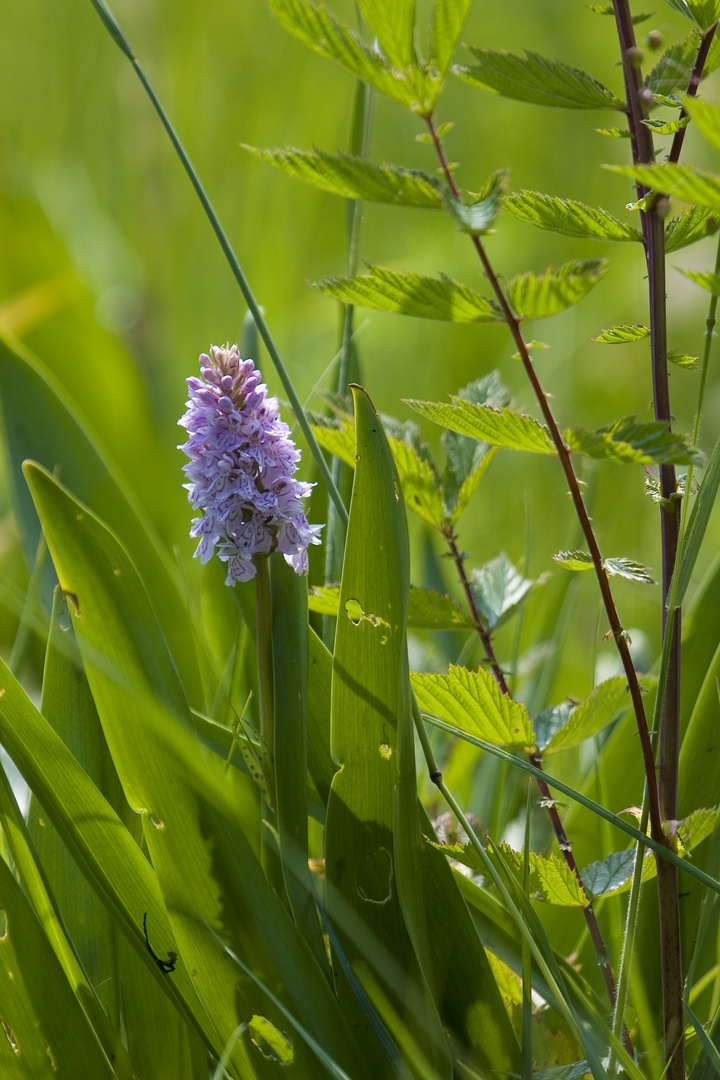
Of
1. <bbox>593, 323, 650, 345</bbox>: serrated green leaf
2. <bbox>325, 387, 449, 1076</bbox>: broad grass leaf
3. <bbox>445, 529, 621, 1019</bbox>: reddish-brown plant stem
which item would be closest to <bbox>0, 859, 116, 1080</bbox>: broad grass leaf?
<bbox>325, 387, 449, 1076</bbox>: broad grass leaf

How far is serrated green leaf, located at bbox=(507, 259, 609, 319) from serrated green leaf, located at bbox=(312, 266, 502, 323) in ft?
0.06

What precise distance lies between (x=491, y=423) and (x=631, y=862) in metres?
0.24

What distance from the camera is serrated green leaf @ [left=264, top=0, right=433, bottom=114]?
35cm

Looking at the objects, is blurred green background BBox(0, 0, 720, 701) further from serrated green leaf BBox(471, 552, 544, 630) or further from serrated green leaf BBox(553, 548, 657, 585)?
serrated green leaf BBox(553, 548, 657, 585)

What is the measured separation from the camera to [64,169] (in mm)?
2105

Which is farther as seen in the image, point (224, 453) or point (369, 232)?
point (369, 232)

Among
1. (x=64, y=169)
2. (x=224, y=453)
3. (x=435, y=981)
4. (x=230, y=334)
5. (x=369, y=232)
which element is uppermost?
(x=64, y=169)

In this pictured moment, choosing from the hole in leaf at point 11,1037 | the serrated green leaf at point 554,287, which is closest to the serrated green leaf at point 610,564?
the serrated green leaf at point 554,287

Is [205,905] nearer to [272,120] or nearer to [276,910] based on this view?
[276,910]

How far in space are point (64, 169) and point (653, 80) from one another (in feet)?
6.46

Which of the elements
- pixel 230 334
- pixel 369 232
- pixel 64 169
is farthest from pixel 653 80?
pixel 64 169

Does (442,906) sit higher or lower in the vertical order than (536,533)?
lower

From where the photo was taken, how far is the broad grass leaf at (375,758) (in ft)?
1.34

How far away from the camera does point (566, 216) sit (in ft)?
1.27
